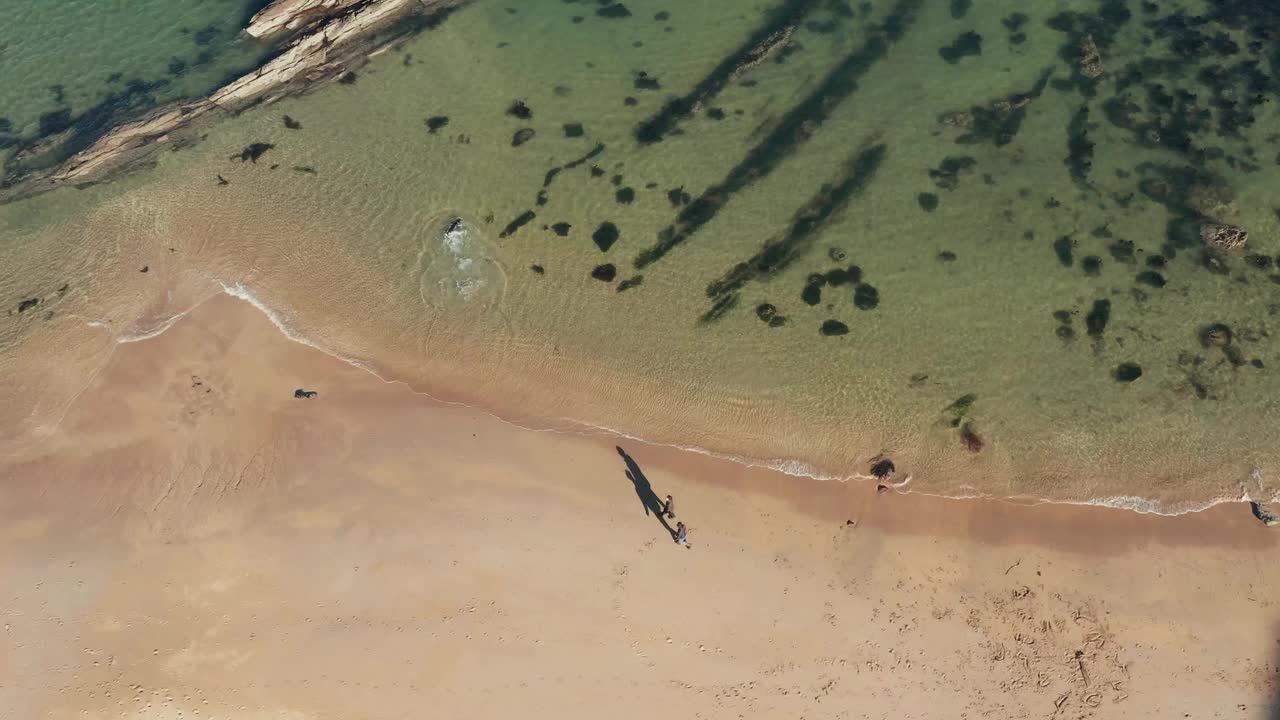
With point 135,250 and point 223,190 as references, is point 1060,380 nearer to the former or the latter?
point 223,190

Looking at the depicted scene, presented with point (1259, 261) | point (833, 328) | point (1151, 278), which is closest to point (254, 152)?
point (833, 328)

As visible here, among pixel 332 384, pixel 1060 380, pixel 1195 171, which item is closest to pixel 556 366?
pixel 332 384

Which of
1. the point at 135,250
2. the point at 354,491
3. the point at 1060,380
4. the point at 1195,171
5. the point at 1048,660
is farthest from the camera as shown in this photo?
the point at 1195,171

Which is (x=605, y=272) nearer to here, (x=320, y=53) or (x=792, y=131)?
(x=792, y=131)

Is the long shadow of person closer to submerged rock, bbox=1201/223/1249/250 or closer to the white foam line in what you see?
the white foam line

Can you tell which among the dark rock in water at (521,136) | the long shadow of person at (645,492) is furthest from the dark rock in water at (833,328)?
the dark rock in water at (521,136)

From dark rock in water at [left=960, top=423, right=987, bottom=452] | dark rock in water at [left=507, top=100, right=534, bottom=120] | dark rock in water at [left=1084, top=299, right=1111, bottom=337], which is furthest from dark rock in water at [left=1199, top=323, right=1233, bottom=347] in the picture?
dark rock in water at [left=507, top=100, right=534, bottom=120]
